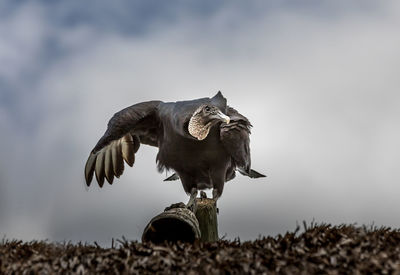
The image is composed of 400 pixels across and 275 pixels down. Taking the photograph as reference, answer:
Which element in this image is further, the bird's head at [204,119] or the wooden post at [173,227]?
the bird's head at [204,119]

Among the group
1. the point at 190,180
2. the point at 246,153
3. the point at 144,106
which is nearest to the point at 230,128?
the point at 246,153

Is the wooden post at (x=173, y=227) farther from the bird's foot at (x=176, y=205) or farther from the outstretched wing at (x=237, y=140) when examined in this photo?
the outstretched wing at (x=237, y=140)

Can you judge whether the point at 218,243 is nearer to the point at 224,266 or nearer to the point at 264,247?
the point at 264,247

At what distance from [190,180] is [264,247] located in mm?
3668

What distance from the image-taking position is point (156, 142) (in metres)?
9.80

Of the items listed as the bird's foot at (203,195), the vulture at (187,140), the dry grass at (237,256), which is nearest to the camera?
the dry grass at (237,256)

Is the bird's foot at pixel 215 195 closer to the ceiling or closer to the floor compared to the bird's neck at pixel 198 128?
closer to the floor

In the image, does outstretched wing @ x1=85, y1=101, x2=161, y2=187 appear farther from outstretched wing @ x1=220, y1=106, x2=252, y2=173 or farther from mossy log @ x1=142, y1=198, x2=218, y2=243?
mossy log @ x1=142, y1=198, x2=218, y2=243

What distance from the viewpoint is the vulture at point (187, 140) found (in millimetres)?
8266

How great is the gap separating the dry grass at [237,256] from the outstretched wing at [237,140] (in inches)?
95.9

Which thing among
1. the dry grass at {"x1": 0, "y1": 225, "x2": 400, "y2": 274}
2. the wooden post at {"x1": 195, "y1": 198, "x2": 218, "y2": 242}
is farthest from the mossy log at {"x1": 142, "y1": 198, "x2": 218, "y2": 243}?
the dry grass at {"x1": 0, "y1": 225, "x2": 400, "y2": 274}

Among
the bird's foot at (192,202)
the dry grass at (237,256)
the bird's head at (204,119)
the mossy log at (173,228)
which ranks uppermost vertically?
the bird's head at (204,119)

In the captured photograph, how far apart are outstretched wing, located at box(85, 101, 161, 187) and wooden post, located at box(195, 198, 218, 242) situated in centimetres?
178

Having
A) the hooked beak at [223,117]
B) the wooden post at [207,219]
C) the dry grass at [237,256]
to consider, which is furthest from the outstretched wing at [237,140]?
the dry grass at [237,256]
